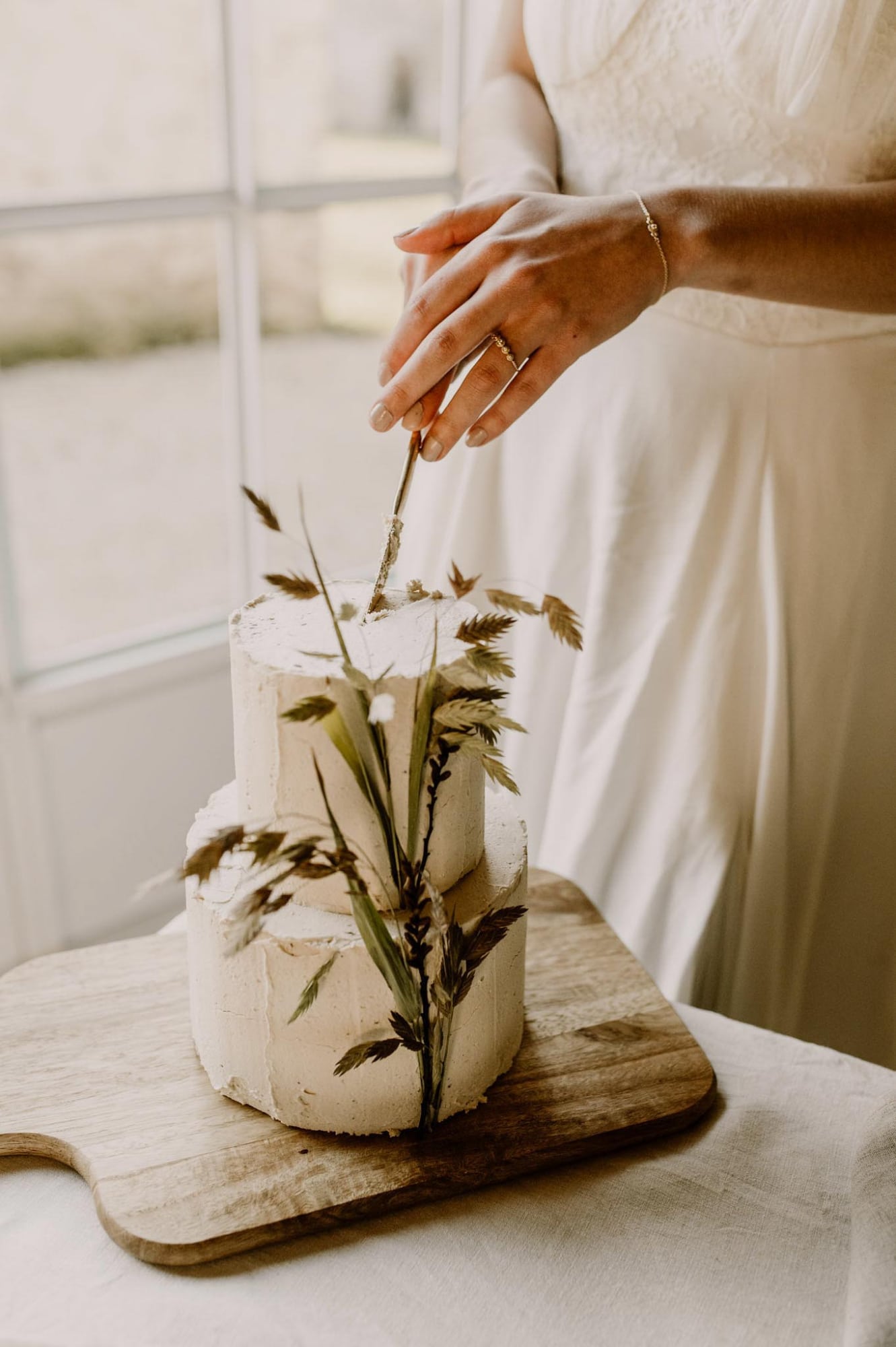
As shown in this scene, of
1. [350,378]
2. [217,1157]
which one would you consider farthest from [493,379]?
[350,378]

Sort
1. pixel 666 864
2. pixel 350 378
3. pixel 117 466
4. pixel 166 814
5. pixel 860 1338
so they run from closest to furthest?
pixel 860 1338
pixel 666 864
pixel 166 814
pixel 350 378
pixel 117 466

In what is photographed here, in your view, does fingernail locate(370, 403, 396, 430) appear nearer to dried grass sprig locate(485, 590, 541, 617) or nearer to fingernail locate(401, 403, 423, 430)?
fingernail locate(401, 403, 423, 430)

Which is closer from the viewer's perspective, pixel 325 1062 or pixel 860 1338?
pixel 860 1338

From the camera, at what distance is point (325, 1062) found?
2.91 ft

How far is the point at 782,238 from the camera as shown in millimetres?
977

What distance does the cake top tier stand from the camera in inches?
32.1

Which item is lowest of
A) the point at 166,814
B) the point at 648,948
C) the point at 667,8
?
the point at 166,814

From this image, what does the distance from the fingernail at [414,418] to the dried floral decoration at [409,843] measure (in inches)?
5.5

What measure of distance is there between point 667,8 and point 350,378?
1845mm

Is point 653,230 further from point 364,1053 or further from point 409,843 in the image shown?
point 364,1053

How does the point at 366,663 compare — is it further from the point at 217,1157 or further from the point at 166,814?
the point at 166,814

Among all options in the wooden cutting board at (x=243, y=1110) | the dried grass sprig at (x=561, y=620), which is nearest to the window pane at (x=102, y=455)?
the wooden cutting board at (x=243, y=1110)

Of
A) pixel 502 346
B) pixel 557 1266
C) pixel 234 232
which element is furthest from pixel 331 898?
pixel 234 232

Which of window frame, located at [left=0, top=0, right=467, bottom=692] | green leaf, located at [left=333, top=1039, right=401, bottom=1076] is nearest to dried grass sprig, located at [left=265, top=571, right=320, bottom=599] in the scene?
green leaf, located at [left=333, top=1039, right=401, bottom=1076]
